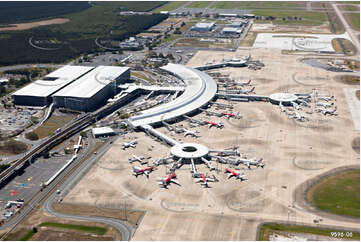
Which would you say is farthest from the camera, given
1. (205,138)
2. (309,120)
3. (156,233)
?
(309,120)

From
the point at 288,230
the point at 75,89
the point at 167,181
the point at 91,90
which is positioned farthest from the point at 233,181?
the point at 75,89

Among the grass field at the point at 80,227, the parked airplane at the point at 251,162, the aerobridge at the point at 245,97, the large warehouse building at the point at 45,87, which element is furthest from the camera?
the aerobridge at the point at 245,97

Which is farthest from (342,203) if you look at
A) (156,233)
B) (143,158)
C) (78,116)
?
(78,116)

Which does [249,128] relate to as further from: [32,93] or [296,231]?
[32,93]

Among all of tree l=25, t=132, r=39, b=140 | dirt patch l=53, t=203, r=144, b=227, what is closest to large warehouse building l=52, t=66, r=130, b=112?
tree l=25, t=132, r=39, b=140

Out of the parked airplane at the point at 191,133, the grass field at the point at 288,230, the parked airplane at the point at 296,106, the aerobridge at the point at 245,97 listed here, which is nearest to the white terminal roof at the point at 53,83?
the parked airplane at the point at 191,133

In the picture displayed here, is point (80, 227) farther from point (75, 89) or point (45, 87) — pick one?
point (45, 87)

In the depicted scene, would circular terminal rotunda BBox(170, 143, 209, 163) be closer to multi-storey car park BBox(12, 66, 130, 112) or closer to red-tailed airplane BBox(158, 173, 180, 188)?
red-tailed airplane BBox(158, 173, 180, 188)

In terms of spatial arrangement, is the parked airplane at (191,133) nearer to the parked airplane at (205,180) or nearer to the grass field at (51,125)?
the parked airplane at (205,180)

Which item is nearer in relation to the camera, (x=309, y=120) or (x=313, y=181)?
(x=313, y=181)
